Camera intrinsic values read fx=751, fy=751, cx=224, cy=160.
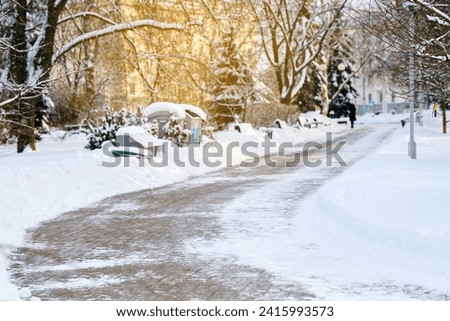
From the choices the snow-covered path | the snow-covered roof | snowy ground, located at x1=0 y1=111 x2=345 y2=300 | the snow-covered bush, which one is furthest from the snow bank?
the snow-covered roof

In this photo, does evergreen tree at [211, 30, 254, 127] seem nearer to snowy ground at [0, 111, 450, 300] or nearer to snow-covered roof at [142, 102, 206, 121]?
snow-covered roof at [142, 102, 206, 121]

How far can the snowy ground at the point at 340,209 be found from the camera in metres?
8.47

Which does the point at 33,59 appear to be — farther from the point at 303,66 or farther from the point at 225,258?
the point at 303,66

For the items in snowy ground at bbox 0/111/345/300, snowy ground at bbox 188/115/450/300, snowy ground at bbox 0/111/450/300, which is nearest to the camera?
snowy ground at bbox 188/115/450/300

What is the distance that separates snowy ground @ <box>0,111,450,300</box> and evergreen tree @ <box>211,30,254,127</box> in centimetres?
2183

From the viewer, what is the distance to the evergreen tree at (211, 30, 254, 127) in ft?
141

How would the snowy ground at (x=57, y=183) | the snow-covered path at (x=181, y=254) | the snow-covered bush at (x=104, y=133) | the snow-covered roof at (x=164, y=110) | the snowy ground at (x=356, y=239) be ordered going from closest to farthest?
1. the snow-covered path at (x=181, y=254)
2. the snowy ground at (x=356, y=239)
3. the snowy ground at (x=57, y=183)
4. the snow-covered bush at (x=104, y=133)
5. the snow-covered roof at (x=164, y=110)

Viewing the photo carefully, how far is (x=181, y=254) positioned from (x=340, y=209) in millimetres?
3459

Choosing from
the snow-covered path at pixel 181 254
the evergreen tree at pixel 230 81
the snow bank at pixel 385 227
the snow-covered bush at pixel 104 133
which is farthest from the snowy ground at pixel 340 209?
the evergreen tree at pixel 230 81

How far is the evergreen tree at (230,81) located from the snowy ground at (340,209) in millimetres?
21828

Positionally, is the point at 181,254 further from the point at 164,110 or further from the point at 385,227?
the point at 164,110

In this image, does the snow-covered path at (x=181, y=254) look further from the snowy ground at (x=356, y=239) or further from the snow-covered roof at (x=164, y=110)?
the snow-covered roof at (x=164, y=110)

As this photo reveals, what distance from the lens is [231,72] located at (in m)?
43.8
